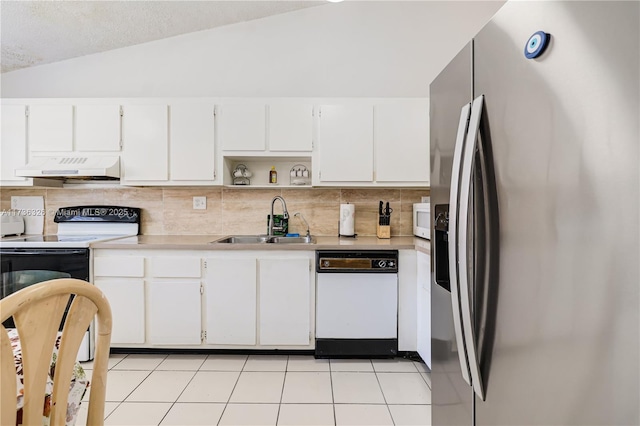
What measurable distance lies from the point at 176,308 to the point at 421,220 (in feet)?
6.47

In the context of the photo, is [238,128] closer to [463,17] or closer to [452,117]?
[452,117]

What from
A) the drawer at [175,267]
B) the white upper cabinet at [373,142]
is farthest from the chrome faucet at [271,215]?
the drawer at [175,267]

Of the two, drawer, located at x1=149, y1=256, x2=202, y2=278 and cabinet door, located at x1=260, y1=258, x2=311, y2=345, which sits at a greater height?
drawer, located at x1=149, y1=256, x2=202, y2=278

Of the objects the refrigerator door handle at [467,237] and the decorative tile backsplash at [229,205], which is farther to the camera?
the decorative tile backsplash at [229,205]

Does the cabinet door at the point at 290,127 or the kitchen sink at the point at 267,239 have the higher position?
the cabinet door at the point at 290,127

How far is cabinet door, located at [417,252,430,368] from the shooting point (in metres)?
2.16

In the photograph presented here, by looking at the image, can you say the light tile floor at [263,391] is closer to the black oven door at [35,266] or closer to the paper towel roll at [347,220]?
the black oven door at [35,266]

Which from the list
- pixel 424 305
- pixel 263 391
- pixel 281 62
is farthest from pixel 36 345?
pixel 281 62

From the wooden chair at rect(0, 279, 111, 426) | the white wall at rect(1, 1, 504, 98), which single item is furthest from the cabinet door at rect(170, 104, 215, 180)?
the wooden chair at rect(0, 279, 111, 426)

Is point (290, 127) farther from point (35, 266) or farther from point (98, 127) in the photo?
point (35, 266)

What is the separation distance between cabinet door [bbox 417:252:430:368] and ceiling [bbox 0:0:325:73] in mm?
2388

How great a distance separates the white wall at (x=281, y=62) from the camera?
2.95m

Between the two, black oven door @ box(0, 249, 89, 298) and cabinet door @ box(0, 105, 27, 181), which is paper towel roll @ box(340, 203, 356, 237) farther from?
cabinet door @ box(0, 105, 27, 181)

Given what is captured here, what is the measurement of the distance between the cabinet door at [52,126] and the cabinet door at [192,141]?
83 cm
